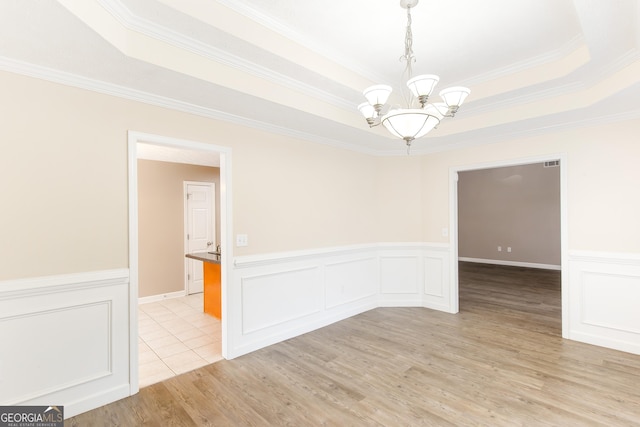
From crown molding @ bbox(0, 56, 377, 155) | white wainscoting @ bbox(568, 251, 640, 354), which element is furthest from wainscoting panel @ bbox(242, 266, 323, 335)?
white wainscoting @ bbox(568, 251, 640, 354)

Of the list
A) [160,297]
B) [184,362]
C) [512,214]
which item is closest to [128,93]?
[184,362]

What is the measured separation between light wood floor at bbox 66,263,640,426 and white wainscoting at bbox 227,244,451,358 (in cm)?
23

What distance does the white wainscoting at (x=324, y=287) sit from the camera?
11.1 feet

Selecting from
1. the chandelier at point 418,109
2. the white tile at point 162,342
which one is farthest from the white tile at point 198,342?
the chandelier at point 418,109

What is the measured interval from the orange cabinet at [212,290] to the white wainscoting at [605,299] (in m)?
4.48

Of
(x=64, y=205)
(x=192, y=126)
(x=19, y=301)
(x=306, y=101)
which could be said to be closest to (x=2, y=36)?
(x=64, y=205)

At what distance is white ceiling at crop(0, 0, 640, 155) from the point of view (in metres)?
1.96

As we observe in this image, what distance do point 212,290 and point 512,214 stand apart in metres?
7.82

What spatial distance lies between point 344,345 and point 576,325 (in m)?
2.72

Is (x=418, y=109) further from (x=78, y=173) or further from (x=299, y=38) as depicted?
(x=78, y=173)

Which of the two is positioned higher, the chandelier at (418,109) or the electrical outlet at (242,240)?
the chandelier at (418,109)

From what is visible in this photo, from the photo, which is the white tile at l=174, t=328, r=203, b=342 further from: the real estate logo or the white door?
the white door

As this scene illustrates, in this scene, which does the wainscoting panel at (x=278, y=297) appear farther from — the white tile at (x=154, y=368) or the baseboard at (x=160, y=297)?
the baseboard at (x=160, y=297)

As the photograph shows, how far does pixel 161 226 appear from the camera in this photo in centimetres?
546
